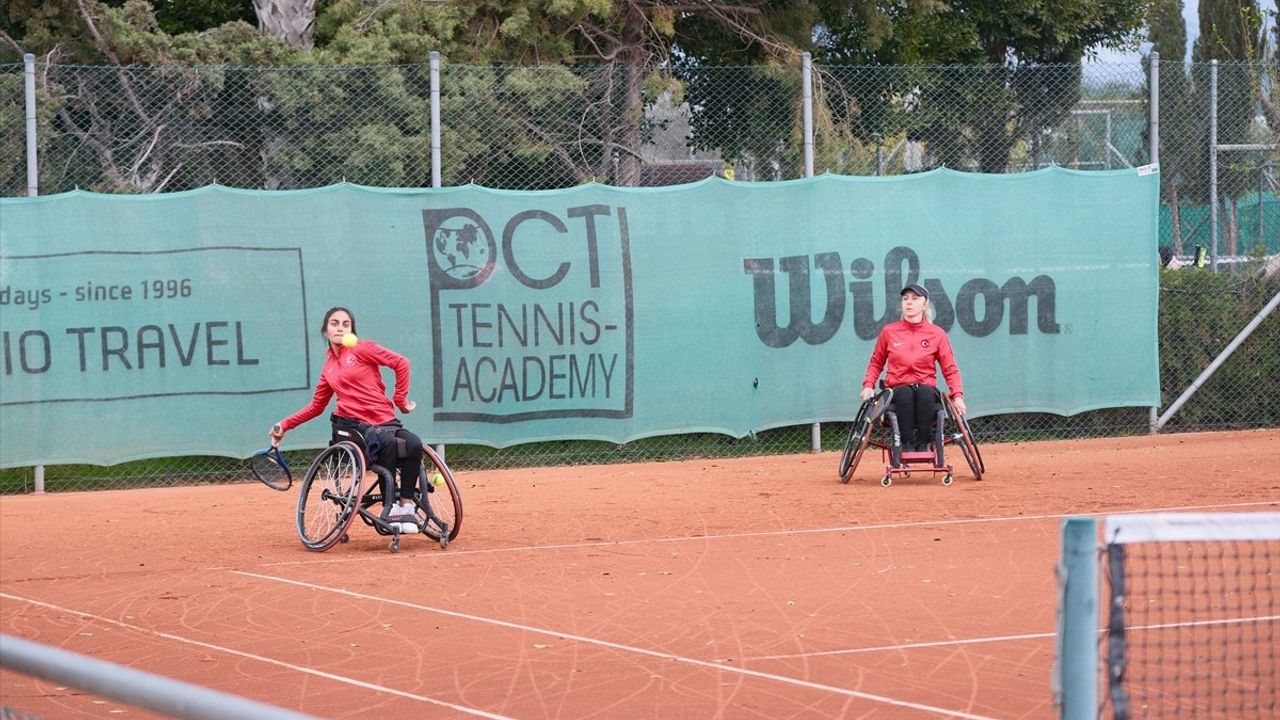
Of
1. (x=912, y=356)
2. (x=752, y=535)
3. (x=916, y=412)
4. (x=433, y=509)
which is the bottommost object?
(x=752, y=535)

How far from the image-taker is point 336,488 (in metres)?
8.62

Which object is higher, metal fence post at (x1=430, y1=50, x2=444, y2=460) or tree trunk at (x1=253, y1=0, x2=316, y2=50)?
tree trunk at (x1=253, y1=0, x2=316, y2=50)

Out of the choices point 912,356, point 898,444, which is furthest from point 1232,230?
point 898,444

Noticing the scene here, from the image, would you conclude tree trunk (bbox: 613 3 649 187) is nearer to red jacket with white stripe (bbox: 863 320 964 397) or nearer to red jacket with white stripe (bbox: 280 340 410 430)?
red jacket with white stripe (bbox: 863 320 964 397)

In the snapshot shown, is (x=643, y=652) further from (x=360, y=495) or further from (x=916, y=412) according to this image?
(x=916, y=412)

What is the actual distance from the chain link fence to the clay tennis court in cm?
209

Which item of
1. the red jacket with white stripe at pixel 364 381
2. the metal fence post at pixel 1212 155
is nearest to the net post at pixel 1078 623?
the red jacket with white stripe at pixel 364 381

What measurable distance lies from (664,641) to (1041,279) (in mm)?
8065

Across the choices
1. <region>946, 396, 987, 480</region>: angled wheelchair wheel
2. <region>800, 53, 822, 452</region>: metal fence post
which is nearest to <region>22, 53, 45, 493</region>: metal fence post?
<region>800, 53, 822, 452</region>: metal fence post

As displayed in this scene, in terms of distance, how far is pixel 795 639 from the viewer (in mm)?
A: 6004

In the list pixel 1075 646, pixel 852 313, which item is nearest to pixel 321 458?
pixel 852 313

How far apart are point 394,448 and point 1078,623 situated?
616 cm

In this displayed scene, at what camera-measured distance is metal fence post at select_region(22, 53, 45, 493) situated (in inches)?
427

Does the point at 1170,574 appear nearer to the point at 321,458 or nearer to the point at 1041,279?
the point at 321,458
